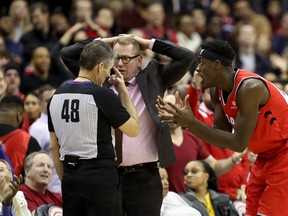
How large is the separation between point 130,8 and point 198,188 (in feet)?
21.4

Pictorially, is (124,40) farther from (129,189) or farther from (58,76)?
(58,76)

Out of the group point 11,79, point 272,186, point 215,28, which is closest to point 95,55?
point 272,186

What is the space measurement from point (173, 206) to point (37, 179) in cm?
139

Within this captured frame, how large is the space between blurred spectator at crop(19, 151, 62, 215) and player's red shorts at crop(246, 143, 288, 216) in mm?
2389

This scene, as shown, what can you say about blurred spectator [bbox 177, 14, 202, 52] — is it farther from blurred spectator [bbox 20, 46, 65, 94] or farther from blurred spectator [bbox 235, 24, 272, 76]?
blurred spectator [bbox 20, 46, 65, 94]

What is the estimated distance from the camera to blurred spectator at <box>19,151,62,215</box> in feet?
26.5

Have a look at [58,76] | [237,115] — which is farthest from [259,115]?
[58,76]

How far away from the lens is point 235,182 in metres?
9.59

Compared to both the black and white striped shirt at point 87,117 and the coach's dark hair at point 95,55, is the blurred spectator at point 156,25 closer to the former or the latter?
the coach's dark hair at point 95,55

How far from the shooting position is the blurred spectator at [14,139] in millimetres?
8320

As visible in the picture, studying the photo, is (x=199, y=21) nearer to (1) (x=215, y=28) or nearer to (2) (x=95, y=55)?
(1) (x=215, y=28)

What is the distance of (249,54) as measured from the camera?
14.5 metres

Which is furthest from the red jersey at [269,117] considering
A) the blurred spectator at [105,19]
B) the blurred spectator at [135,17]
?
the blurred spectator at [135,17]

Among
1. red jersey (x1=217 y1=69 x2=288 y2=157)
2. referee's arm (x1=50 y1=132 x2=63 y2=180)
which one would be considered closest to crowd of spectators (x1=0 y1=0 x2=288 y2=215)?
referee's arm (x1=50 y1=132 x2=63 y2=180)
